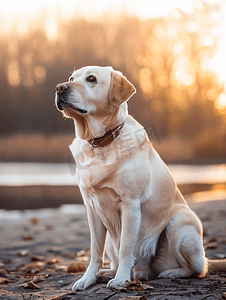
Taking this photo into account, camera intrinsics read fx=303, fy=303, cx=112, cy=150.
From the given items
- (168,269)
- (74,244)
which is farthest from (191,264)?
(74,244)

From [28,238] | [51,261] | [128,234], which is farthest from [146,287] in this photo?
[28,238]

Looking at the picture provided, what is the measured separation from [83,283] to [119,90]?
1.63 m

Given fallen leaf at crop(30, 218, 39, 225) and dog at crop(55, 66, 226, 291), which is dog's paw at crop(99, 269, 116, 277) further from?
fallen leaf at crop(30, 218, 39, 225)

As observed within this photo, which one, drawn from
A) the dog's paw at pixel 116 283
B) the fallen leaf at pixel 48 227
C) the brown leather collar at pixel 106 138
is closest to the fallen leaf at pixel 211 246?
the dog's paw at pixel 116 283

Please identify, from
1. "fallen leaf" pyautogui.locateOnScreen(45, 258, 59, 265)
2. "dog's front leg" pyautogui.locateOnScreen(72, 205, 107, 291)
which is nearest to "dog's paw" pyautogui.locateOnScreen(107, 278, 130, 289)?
"dog's front leg" pyautogui.locateOnScreen(72, 205, 107, 291)

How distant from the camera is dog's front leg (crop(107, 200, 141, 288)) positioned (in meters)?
2.45

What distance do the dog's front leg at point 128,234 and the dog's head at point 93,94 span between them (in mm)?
768

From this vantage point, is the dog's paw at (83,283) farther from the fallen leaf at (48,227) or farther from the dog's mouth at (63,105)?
the fallen leaf at (48,227)

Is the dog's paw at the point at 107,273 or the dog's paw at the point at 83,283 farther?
the dog's paw at the point at 107,273

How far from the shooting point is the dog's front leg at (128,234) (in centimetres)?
245

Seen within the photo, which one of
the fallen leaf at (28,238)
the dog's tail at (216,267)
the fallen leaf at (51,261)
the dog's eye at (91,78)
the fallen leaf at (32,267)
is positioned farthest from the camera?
the fallen leaf at (28,238)

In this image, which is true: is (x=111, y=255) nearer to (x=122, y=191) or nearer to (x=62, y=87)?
(x=122, y=191)

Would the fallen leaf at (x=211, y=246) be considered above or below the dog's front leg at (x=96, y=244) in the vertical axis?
below

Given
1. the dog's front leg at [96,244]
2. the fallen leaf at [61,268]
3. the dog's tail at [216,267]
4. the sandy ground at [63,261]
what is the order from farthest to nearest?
the fallen leaf at [61,268]
the dog's tail at [216,267]
the dog's front leg at [96,244]
the sandy ground at [63,261]
